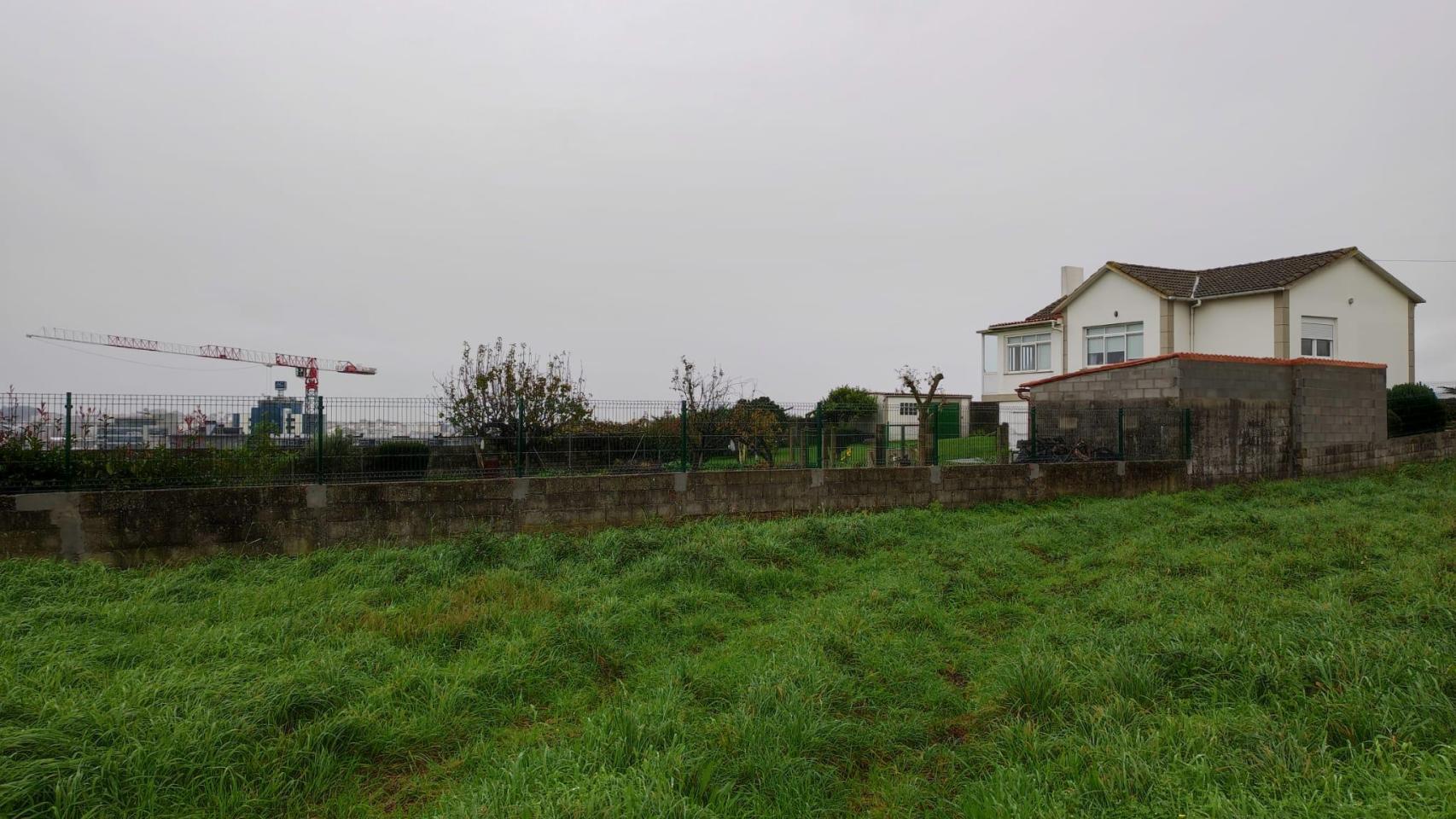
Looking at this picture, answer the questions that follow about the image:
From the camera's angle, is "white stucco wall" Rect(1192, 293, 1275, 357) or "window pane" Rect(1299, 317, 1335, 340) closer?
"white stucco wall" Rect(1192, 293, 1275, 357)

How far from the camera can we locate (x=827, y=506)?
11430 mm

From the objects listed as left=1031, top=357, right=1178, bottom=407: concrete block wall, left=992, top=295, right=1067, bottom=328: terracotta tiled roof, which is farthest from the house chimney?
left=1031, top=357, right=1178, bottom=407: concrete block wall

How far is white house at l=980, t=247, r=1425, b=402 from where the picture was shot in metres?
21.9

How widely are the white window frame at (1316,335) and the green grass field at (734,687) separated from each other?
1722 cm

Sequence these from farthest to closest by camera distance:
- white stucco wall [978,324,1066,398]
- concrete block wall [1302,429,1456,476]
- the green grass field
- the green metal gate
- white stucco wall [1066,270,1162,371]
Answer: white stucco wall [978,324,1066,398] → white stucco wall [1066,270,1162,371] → concrete block wall [1302,429,1456,476] → the green metal gate → the green grass field

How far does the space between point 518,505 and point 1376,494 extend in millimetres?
14035

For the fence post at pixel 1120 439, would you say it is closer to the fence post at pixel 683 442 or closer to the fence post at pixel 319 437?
the fence post at pixel 683 442

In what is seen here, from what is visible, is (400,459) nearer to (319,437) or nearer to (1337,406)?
(319,437)

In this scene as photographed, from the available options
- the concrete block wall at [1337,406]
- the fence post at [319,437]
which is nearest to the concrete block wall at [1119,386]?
the concrete block wall at [1337,406]

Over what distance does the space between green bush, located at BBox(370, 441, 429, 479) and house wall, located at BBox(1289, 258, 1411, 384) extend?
23670 mm

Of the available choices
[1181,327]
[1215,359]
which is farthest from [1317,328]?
[1215,359]

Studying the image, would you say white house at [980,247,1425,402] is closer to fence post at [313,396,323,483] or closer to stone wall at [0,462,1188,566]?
stone wall at [0,462,1188,566]

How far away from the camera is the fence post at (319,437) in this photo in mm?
8875

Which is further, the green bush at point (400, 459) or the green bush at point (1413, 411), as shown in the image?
the green bush at point (1413, 411)
